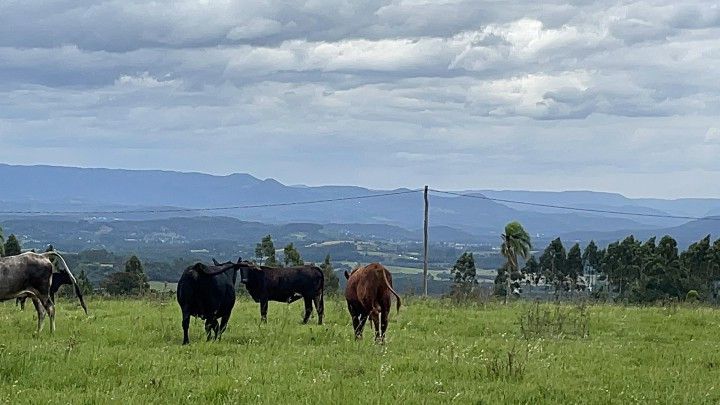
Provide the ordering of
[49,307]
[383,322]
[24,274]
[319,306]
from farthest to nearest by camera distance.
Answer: [319,306] < [24,274] < [49,307] < [383,322]

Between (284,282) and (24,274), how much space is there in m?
6.62

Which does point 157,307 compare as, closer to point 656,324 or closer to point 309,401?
point 656,324

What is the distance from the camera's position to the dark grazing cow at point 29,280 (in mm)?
19000

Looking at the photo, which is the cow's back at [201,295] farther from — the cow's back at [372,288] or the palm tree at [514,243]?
the palm tree at [514,243]

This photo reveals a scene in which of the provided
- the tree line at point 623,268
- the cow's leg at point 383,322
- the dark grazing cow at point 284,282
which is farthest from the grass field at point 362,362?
the tree line at point 623,268

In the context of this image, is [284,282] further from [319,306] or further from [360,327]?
[360,327]

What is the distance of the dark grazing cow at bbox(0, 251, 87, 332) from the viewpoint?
19000 millimetres

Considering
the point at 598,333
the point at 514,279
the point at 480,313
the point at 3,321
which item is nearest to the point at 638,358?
the point at 598,333

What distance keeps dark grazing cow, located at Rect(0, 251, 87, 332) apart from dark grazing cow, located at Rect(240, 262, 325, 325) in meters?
5.34

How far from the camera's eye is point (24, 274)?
63.2ft

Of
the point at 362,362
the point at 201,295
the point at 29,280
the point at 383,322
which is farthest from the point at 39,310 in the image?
the point at 362,362

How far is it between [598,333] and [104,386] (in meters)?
11.5

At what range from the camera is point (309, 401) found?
37.5 feet

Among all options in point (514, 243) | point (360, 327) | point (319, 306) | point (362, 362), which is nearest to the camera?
point (362, 362)
